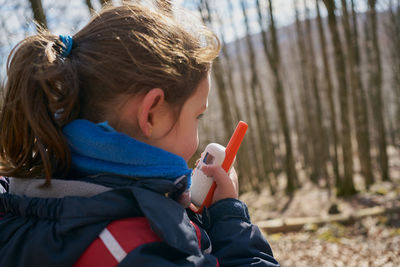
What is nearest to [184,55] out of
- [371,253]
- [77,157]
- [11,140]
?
[77,157]

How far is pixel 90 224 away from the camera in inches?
37.3

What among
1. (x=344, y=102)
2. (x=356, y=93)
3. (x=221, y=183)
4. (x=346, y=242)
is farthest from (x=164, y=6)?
(x=356, y=93)

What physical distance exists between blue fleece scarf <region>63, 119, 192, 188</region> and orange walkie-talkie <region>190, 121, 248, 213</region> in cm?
29

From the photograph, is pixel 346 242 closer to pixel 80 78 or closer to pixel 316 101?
pixel 80 78

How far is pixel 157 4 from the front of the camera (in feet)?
4.40

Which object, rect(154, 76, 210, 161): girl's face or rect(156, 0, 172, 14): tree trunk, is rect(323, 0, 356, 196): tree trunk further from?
rect(154, 76, 210, 161): girl's face

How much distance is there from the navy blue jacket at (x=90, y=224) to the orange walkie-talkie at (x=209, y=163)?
290 mm

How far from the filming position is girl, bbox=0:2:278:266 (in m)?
0.93

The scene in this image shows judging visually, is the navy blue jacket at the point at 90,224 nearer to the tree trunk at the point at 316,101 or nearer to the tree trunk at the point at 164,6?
the tree trunk at the point at 164,6

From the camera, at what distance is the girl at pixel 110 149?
932 mm

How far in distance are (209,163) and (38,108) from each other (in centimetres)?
71

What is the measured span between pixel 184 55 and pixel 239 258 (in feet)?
2.44

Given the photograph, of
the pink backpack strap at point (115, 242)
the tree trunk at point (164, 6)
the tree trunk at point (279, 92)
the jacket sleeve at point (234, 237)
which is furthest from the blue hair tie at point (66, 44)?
the tree trunk at point (279, 92)

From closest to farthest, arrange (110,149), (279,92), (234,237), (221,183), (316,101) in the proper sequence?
1. (110,149)
2. (234,237)
3. (221,183)
4. (279,92)
5. (316,101)
